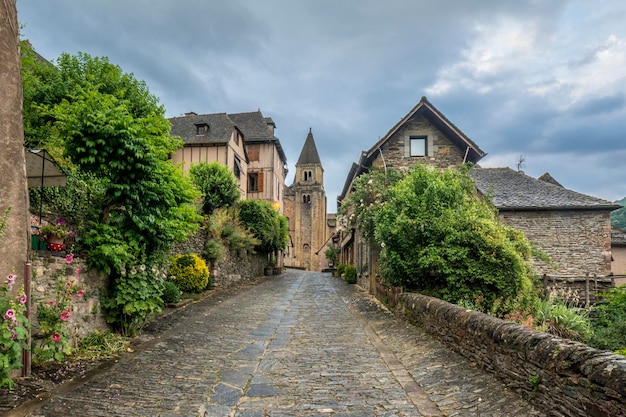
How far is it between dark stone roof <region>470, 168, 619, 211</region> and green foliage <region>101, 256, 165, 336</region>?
1354 centimetres

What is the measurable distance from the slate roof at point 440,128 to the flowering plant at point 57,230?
13220mm

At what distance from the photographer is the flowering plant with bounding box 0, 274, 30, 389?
4.22m

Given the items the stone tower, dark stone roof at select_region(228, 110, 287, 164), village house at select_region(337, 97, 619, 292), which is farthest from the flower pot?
the stone tower

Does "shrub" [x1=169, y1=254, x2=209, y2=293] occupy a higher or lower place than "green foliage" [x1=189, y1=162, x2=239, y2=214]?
lower

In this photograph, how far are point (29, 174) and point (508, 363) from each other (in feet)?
26.3

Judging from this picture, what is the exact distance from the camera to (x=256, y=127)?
36844mm

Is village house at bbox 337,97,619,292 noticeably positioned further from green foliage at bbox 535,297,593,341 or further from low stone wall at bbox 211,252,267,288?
green foliage at bbox 535,297,593,341

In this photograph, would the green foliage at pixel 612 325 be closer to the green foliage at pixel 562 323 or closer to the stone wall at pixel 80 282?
the green foliage at pixel 562 323

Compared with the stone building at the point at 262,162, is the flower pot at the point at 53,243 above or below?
below

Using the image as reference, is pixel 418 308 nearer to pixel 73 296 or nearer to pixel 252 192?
pixel 73 296

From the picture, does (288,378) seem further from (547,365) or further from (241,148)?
(241,148)

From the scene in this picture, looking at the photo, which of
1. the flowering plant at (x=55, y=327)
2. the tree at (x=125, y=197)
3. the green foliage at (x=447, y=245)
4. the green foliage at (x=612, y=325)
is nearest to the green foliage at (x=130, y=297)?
the tree at (x=125, y=197)

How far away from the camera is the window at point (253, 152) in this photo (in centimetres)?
3575

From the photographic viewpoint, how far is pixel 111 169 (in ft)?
22.7
